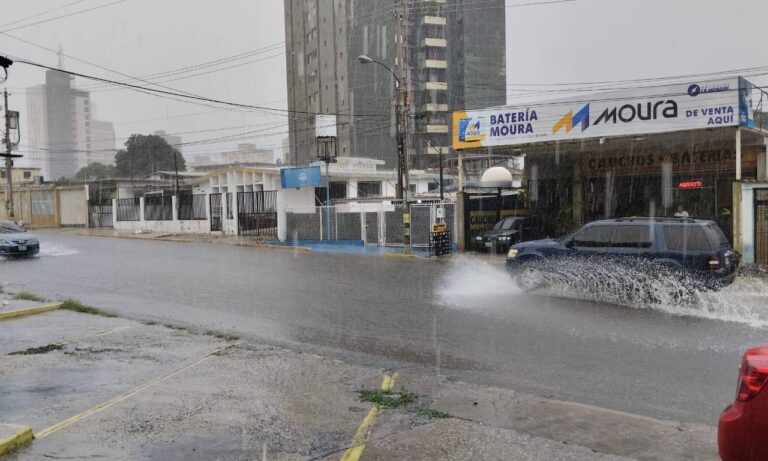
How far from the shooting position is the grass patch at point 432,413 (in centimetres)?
545

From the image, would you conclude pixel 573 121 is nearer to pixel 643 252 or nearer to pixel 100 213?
pixel 643 252

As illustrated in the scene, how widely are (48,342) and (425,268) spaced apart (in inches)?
461

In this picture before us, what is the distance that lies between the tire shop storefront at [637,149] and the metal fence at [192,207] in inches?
716

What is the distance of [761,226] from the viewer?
54.6ft

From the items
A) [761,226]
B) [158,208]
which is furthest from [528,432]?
[158,208]

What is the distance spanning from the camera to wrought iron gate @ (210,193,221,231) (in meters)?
34.4

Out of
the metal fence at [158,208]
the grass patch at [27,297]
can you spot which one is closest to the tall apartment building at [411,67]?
the metal fence at [158,208]

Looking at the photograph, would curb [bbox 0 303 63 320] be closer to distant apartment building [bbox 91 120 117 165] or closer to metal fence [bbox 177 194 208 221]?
metal fence [bbox 177 194 208 221]

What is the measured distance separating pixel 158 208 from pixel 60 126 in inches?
2376

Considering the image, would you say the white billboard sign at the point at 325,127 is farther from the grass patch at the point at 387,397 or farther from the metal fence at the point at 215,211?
the grass patch at the point at 387,397

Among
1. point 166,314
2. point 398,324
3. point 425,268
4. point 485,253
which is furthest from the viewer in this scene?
point 485,253

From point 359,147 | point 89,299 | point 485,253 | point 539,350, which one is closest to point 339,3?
point 359,147

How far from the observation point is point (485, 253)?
22.5 m

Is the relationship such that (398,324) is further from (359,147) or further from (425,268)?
(359,147)
